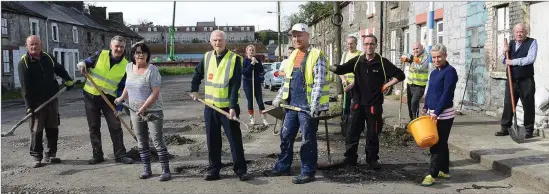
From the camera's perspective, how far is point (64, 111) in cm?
1535

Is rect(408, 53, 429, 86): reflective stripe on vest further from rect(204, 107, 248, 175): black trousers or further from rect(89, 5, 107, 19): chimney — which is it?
rect(89, 5, 107, 19): chimney

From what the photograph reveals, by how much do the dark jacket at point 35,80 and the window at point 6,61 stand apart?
2351cm

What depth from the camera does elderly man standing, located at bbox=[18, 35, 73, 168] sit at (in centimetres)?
723

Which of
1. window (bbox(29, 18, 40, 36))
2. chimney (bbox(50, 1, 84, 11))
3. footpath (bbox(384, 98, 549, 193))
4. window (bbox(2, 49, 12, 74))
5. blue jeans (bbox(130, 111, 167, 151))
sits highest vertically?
chimney (bbox(50, 1, 84, 11))

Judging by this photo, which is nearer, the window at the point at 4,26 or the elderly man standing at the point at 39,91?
the elderly man standing at the point at 39,91

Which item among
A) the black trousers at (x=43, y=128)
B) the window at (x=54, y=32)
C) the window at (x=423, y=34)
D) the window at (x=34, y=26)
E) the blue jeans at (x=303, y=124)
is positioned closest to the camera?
the blue jeans at (x=303, y=124)

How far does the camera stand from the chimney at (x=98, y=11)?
54309 millimetres

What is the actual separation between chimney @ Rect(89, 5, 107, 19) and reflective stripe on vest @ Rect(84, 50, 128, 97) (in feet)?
164

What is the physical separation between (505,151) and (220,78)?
13.7 feet

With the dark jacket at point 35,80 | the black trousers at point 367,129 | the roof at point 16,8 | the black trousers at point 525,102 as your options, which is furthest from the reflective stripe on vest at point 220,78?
the roof at point 16,8

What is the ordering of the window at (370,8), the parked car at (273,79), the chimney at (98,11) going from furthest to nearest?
the chimney at (98,11) < the parked car at (273,79) < the window at (370,8)

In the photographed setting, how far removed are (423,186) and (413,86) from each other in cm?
414

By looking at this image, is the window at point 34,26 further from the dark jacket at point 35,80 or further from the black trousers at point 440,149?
the black trousers at point 440,149

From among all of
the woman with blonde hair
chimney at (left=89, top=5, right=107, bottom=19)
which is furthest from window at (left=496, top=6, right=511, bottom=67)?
chimney at (left=89, top=5, right=107, bottom=19)
